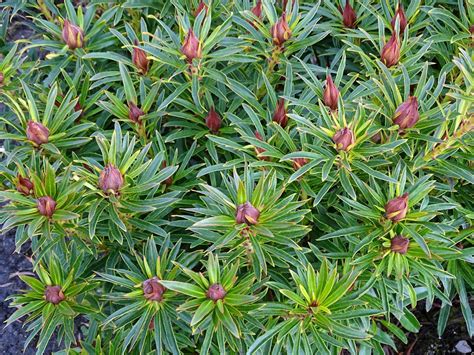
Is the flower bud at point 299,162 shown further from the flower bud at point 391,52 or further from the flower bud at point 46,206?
the flower bud at point 46,206

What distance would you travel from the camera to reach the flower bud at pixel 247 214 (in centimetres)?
190

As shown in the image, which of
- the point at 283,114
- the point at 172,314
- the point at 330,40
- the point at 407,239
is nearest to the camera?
the point at 407,239

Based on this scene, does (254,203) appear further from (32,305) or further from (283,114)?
(32,305)

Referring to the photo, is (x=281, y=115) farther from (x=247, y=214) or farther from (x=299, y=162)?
(x=247, y=214)

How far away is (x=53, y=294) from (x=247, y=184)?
822mm

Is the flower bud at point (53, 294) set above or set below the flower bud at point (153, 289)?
below

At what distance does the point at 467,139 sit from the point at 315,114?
57cm

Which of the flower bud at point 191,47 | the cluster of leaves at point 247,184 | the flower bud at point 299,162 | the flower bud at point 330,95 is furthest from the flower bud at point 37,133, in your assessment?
the flower bud at point 330,95

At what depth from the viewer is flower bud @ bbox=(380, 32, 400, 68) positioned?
88.2 inches

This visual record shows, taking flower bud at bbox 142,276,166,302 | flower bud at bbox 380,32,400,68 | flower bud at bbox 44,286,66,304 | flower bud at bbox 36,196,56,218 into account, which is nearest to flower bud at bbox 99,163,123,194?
flower bud at bbox 36,196,56,218

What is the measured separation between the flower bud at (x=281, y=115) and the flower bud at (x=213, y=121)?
27 cm

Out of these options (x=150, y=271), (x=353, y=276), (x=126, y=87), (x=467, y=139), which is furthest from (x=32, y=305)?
(x=467, y=139)

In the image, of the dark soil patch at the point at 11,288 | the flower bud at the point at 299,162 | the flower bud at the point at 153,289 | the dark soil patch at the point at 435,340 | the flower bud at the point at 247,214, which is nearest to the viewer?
the flower bud at the point at 247,214

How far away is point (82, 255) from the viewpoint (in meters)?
2.22
